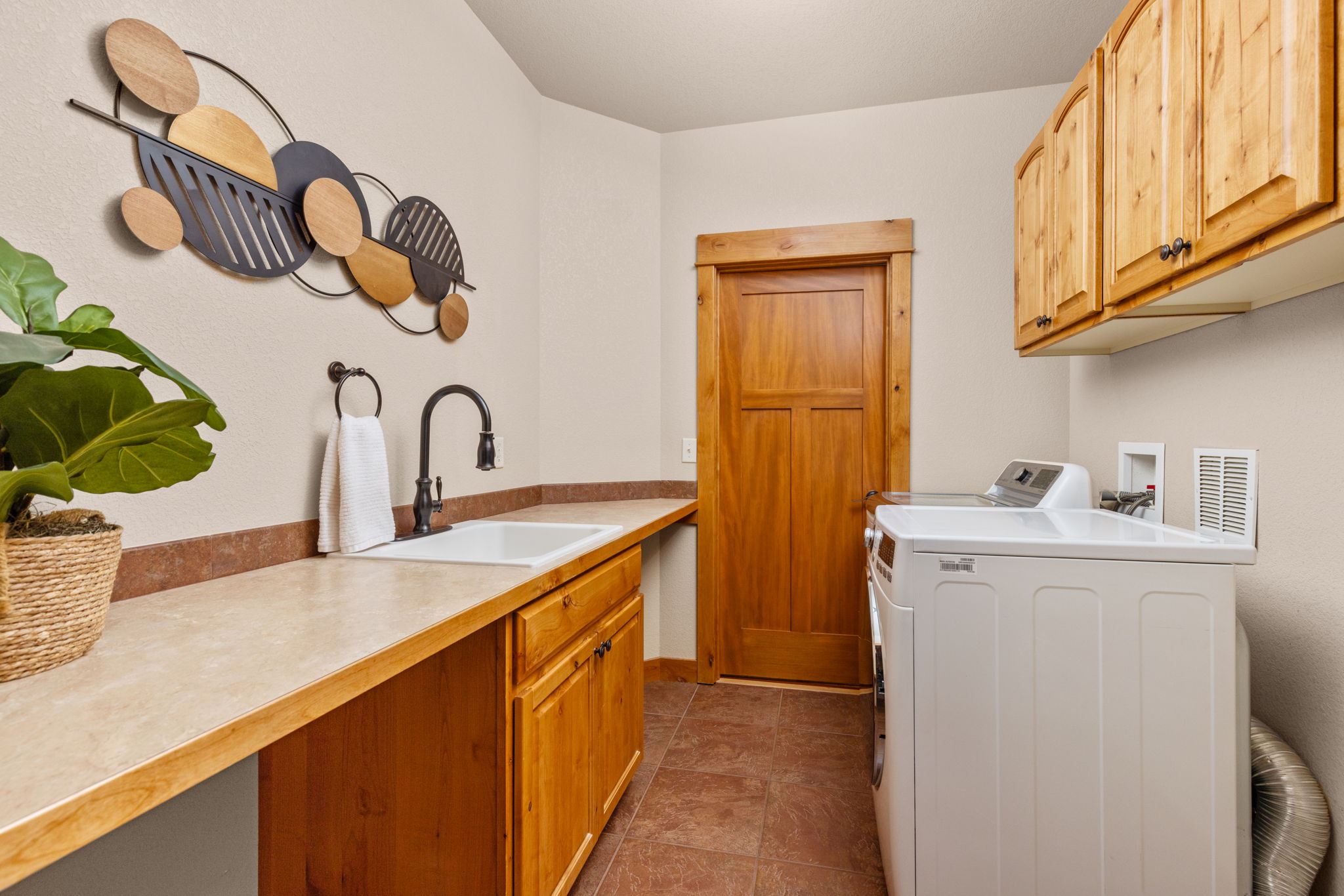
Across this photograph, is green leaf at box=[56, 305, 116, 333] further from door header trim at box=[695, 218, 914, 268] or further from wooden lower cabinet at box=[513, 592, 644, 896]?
door header trim at box=[695, 218, 914, 268]

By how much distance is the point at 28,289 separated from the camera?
674 millimetres

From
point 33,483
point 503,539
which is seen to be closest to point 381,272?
point 503,539

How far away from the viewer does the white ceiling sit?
2100mm

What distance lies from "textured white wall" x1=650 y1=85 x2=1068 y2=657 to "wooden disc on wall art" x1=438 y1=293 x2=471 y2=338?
3.86 ft

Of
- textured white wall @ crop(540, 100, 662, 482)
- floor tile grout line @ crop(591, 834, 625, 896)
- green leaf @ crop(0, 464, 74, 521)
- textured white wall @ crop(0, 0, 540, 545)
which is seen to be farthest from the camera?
textured white wall @ crop(540, 100, 662, 482)

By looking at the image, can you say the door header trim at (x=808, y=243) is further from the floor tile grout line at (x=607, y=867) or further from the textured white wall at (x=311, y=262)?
the floor tile grout line at (x=607, y=867)

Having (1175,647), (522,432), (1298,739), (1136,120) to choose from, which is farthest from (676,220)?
(1298,739)

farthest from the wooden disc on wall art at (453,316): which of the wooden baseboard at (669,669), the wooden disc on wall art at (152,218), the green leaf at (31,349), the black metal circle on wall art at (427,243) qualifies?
the wooden baseboard at (669,669)

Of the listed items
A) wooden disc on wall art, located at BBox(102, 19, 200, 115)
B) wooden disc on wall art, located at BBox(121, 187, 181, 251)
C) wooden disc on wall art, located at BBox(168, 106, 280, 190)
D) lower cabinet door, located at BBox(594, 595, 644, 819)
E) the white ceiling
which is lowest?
lower cabinet door, located at BBox(594, 595, 644, 819)

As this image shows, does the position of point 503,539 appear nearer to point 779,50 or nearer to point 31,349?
point 31,349

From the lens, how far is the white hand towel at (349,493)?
1399mm

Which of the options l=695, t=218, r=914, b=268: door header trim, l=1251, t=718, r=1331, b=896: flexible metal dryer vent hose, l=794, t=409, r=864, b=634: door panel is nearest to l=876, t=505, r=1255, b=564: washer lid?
l=1251, t=718, r=1331, b=896: flexible metal dryer vent hose

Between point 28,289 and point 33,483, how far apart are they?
0.78 feet

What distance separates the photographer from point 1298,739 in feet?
4.17
